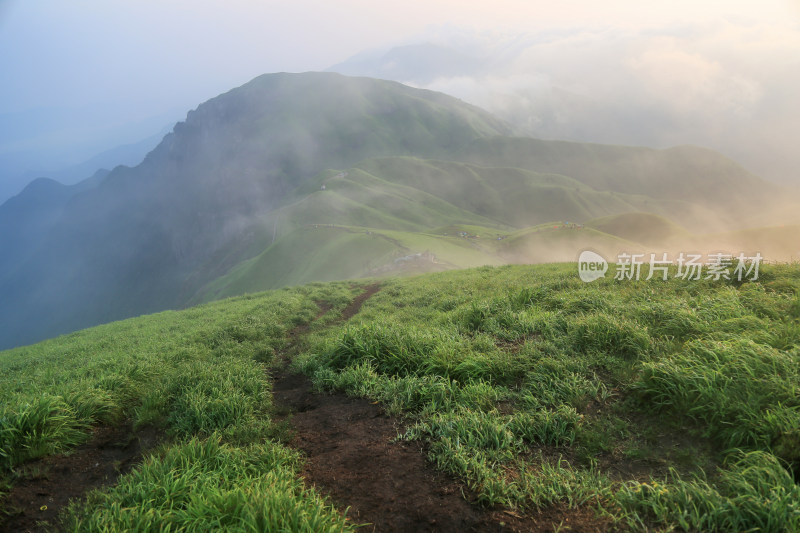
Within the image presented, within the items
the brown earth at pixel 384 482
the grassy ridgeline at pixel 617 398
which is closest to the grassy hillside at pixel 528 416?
the grassy ridgeline at pixel 617 398

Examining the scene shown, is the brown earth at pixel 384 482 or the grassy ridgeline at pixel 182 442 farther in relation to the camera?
the brown earth at pixel 384 482

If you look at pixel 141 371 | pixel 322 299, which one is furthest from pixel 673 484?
pixel 322 299

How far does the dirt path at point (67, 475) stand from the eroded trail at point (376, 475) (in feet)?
7.87

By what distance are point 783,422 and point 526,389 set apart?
9.53 ft

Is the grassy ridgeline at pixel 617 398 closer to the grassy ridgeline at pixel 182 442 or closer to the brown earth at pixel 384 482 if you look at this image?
the brown earth at pixel 384 482

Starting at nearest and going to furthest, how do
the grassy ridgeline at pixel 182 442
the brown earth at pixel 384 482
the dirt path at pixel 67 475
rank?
the grassy ridgeline at pixel 182 442 < the brown earth at pixel 384 482 < the dirt path at pixel 67 475

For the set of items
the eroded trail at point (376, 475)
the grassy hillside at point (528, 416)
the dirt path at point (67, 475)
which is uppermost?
the grassy hillside at point (528, 416)

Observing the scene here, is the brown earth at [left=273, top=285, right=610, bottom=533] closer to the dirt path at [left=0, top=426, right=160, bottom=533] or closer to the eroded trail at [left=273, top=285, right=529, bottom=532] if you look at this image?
the eroded trail at [left=273, top=285, right=529, bottom=532]

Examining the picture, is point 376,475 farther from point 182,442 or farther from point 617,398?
point 617,398

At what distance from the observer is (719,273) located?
10.2 metres

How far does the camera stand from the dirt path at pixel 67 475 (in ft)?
13.6

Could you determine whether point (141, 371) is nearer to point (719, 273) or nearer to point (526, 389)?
point (526, 389)

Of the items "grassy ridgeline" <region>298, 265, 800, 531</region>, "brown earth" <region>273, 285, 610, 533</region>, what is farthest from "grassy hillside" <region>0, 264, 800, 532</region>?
"brown earth" <region>273, 285, 610, 533</region>

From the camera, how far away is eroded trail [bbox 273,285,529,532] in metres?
3.80
